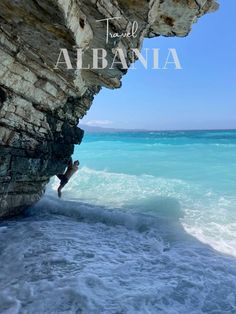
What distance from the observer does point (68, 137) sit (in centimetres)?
1034

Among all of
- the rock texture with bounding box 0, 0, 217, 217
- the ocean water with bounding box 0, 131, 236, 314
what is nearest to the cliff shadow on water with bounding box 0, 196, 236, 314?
the ocean water with bounding box 0, 131, 236, 314

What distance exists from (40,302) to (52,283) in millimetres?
572

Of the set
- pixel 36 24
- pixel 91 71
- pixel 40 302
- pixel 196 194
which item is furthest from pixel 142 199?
pixel 36 24

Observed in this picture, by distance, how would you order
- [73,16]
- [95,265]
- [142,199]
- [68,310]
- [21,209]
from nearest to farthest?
[73,16] < [68,310] < [95,265] < [21,209] < [142,199]

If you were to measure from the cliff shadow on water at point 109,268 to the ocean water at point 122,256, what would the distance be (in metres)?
0.02

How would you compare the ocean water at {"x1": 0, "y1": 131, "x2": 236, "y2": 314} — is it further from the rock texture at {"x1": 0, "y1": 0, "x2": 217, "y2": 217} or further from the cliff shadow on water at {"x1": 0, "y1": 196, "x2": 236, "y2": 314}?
the rock texture at {"x1": 0, "y1": 0, "x2": 217, "y2": 217}

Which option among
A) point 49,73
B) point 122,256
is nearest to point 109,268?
point 122,256

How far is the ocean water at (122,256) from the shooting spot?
213 inches

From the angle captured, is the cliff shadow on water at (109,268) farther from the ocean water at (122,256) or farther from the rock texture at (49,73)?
the rock texture at (49,73)

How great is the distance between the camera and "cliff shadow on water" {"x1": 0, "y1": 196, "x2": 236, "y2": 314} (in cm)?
535

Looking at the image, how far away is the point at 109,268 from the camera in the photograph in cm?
662

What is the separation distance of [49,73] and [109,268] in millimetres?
4502

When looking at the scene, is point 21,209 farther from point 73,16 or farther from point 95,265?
point 73,16

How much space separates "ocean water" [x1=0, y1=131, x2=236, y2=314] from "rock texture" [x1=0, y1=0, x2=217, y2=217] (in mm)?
1661
